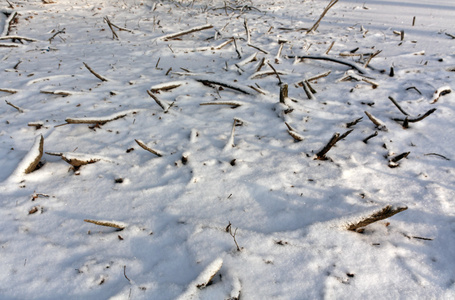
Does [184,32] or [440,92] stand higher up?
[184,32]

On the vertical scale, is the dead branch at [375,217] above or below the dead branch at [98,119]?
below

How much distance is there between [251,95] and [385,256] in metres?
2.54

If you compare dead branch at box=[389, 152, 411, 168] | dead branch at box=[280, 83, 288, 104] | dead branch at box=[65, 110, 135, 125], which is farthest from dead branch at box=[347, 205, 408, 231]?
dead branch at box=[65, 110, 135, 125]

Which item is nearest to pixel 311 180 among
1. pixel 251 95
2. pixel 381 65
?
pixel 251 95

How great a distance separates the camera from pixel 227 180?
231 cm

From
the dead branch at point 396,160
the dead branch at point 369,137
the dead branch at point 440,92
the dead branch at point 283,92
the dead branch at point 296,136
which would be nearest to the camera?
the dead branch at point 396,160

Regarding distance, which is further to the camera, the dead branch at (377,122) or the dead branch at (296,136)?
the dead branch at (377,122)

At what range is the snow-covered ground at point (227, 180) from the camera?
158cm

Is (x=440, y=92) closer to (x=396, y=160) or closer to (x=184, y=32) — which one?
(x=396, y=160)

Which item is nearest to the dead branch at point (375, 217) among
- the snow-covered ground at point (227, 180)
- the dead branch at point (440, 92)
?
the snow-covered ground at point (227, 180)

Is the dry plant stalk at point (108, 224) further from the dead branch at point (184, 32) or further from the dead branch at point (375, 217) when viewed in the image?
the dead branch at point (184, 32)

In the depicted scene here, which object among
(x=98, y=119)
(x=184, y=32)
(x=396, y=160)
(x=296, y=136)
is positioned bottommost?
(x=396, y=160)

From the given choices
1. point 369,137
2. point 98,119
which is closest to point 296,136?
point 369,137

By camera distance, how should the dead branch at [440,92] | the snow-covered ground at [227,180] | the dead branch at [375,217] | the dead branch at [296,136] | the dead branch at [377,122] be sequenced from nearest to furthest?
the snow-covered ground at [227,180] < the dead branch at [375,217] < the dead branch at [296,136] < the dead branch at [377,122] < the dead branch at [440,92]
